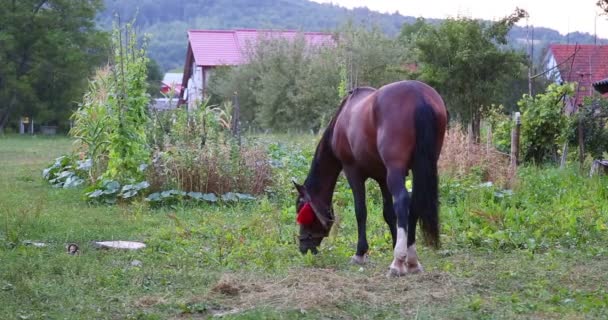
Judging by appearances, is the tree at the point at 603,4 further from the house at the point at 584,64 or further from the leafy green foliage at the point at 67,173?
the house at the point at 584,64

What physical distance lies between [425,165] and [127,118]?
6.91 m

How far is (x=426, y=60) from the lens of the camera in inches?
716

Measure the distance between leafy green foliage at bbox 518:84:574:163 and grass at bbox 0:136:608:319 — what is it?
5172 mm

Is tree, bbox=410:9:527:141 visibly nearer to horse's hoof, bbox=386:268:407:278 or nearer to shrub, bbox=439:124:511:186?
shrub, bbox=439:124:511:186

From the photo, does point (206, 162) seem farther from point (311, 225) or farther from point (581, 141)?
point (581, 141)

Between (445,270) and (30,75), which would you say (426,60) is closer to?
(445,270)

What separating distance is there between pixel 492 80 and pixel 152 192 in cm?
876

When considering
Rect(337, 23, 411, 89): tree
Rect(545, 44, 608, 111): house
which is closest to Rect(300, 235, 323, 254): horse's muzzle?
Rect(337, 23, 411, 89): tree

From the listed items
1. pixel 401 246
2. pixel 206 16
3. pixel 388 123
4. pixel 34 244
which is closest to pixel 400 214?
pixel 401 246

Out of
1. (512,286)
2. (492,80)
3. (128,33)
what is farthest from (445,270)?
(492,80)

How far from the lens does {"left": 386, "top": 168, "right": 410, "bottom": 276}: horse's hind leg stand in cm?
637

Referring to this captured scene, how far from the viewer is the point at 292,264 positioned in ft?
23.4

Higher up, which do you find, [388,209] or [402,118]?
[402,118]

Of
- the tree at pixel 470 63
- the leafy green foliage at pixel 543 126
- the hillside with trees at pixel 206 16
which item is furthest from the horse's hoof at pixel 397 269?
the hillside with trees at pixel 206 16
